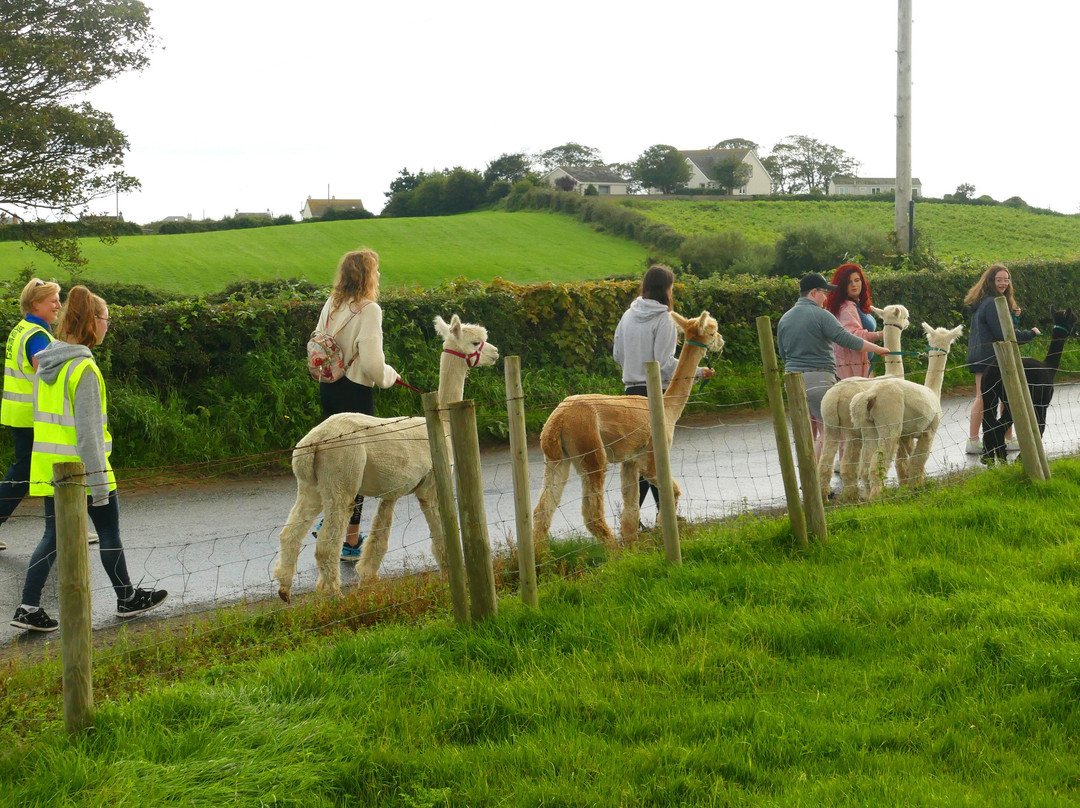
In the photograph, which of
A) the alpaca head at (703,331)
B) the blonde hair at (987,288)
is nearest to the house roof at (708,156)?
the blonde hair at (987,288)

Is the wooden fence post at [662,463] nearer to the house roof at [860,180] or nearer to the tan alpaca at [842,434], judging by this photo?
the tan alpaca at [842,434]

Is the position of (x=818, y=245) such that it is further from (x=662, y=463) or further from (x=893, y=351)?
(x=662, y=463)

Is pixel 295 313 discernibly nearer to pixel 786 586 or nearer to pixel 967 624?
pixel 786 586

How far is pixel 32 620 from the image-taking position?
570 cm

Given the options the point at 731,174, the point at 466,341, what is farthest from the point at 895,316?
the point at 731,174

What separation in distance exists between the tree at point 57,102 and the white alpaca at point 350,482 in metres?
22.5

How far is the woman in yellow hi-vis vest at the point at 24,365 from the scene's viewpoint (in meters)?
6.96

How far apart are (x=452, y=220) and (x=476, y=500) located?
53182 millimetres

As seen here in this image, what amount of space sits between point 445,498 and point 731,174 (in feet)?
270

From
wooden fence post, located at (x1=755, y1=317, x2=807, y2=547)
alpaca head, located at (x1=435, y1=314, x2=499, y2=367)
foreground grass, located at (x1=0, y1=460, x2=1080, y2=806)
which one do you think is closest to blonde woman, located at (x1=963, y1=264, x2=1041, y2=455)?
wooden fence post, located at (x1=755, y1=317, x2=807, y2=547)

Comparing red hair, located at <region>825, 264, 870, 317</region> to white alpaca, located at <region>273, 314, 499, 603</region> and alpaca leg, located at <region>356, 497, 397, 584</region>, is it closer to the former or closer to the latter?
white alpaca, located at <region>273, 314, 499, 603</region>

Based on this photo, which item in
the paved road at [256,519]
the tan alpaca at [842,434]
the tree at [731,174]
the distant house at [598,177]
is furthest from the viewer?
the distant house at [598,177]

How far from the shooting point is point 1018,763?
3.75 meters

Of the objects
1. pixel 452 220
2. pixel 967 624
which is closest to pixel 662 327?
pixel 967 624
